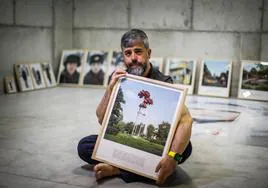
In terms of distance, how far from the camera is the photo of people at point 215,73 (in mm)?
6102

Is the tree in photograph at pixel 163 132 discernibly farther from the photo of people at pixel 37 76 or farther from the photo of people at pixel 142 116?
the photo of people at pixel 37 76

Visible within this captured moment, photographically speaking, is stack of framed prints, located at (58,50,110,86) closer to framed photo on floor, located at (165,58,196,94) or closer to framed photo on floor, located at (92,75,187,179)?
framed photo on floor, located at (165,58,196,94)

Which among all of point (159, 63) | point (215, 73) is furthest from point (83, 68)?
point (215, 73)

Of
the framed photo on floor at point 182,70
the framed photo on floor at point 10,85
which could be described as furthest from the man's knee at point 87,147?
the framed photo on floor at point 182,70

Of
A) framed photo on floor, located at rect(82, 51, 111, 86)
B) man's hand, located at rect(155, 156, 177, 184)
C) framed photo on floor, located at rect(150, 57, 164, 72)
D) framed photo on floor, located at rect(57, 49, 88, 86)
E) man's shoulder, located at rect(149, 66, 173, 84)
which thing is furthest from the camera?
framed photo on floor, located at rect(57, 49, 88, 86)

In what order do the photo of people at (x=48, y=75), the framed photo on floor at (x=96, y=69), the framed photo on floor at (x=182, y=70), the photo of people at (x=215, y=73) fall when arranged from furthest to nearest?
1. the framed photo on floor at (x=96, y=69)
2. the photo of people at (x=48, y=75)
3. the framed photo on floor at (x=182, y=70)
4. the photo of people at (x=215, y=73)

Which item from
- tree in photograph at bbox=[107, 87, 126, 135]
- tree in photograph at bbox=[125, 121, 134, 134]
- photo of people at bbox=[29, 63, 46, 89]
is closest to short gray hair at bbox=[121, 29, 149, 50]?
tree in photograph at bbox=[107, 87, 126, 135]

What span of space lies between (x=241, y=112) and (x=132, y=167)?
2.90 meters

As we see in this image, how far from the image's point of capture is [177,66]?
6.38 meters

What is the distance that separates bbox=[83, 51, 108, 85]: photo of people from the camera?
6812mm

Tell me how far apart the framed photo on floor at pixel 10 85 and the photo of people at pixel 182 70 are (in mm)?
2706

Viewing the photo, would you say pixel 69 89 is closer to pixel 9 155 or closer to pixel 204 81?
pixel 204 81

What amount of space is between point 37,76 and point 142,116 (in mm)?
4586

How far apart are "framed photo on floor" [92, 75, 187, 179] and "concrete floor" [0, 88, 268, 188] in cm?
18
